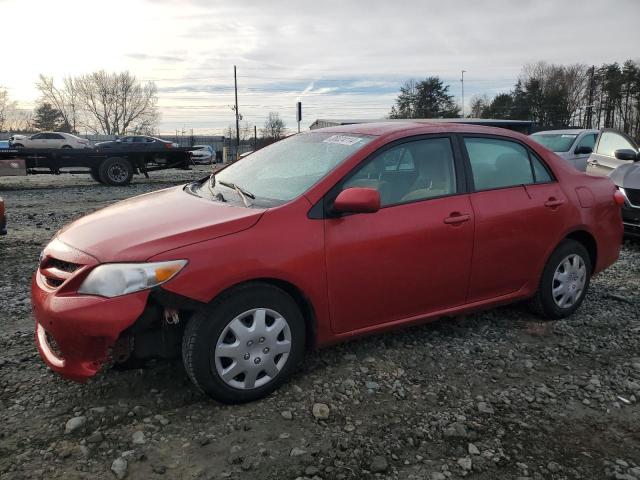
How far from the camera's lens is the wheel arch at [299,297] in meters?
2.85

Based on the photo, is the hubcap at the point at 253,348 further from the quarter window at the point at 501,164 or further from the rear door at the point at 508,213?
the quarter window at the point at 501,164

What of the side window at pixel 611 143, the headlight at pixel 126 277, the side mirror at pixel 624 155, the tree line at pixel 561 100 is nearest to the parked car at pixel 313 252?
the headlight at pixel 126 277

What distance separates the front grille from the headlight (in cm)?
632

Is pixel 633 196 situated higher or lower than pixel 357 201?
lower

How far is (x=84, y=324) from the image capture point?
8.60ft

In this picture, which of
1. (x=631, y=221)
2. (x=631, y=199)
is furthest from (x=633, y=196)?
(x=631, y=221)

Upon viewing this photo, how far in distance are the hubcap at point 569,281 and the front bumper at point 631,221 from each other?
10.1ft

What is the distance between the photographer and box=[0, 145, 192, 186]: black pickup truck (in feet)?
48.9

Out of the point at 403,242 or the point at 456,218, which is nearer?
the point at 403,242

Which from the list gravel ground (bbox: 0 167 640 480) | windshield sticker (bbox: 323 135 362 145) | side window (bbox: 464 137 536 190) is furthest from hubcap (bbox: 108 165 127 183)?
side window (bbox: 464 137 536 190)

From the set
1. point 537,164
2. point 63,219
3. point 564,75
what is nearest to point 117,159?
point 63,219

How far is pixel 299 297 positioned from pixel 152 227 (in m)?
0.92

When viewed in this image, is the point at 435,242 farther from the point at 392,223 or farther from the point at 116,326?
the point at 116,326

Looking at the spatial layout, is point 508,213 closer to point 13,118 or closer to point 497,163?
point 497,163
